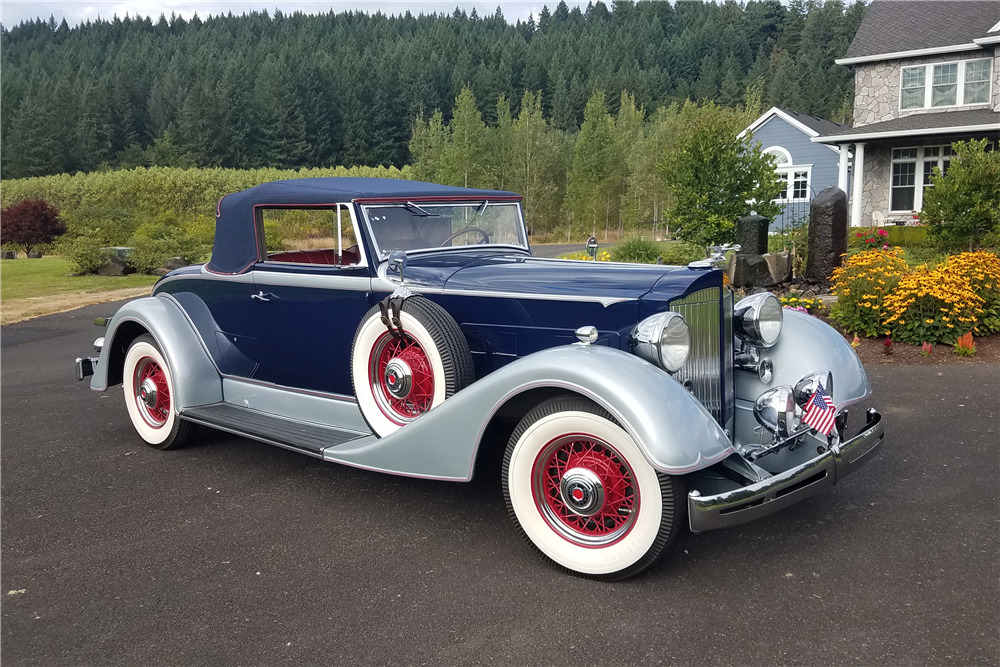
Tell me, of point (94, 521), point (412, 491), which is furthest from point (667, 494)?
point (94, 521)

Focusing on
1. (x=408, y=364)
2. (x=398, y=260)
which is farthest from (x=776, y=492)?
(x=398, y=260)

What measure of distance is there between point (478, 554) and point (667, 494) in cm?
102

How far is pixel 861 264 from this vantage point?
8.72 metres

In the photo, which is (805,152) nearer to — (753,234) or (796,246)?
(796,246)

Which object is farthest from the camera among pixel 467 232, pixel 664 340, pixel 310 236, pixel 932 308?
pixel 932 308

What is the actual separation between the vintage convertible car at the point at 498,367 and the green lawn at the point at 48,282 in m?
11.8

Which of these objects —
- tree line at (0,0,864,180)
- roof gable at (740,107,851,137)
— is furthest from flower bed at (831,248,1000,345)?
tree line at (0,0,864,180)

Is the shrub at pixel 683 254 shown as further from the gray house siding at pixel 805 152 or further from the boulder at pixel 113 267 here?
the boulder at pixel 113 267

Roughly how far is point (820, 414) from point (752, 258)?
7.65 m

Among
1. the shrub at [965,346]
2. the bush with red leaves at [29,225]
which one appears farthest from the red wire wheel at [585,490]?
the bush with red leaves at [29,225]

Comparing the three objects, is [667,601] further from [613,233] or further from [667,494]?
[613,233]

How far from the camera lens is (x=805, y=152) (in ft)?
87.9

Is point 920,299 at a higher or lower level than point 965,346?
higher

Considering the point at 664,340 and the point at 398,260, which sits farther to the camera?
the point at 398,260
